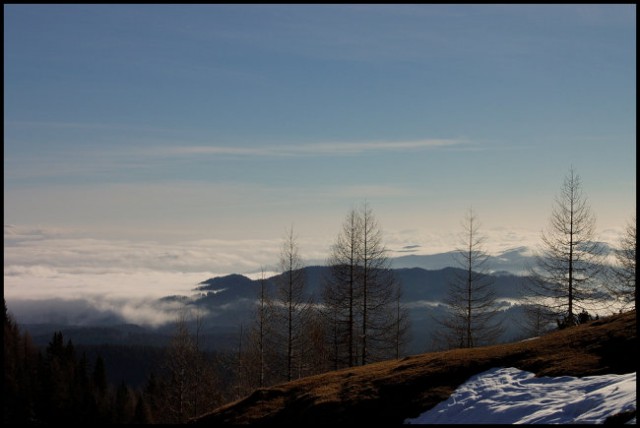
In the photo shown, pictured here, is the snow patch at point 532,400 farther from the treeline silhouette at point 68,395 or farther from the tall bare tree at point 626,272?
the treeline silhouette at point 68,395

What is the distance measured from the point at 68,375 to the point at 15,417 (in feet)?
33.4

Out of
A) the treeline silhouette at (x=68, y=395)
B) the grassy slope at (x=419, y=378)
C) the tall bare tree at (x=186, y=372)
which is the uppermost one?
the grassy slope at (x=419, y=378)

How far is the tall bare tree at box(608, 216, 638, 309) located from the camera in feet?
150

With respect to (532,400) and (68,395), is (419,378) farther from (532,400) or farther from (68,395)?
(68,395)

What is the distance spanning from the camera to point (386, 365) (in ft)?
115

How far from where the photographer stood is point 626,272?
48.1 m

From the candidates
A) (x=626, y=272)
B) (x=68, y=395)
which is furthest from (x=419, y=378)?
(x=68, y=395)

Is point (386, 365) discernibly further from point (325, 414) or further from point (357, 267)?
point (357, 267)

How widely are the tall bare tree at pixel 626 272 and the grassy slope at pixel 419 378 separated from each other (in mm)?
15402

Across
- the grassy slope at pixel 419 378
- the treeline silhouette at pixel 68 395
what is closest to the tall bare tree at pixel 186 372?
the treeline silhouette at pixel 68 395

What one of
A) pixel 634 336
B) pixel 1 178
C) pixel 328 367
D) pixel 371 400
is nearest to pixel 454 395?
pixel 371 400

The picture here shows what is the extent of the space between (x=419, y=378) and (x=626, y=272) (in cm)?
2774

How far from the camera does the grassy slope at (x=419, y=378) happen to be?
25.1m

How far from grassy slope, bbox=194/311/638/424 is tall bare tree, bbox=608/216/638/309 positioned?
15.4 metres
